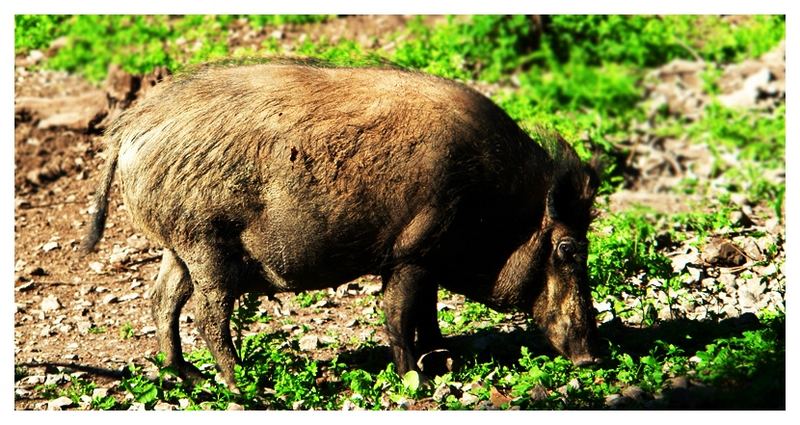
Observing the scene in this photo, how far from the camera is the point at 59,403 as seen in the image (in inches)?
256

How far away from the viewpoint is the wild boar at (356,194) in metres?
6.14

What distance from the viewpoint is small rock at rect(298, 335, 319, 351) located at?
7.32 meters

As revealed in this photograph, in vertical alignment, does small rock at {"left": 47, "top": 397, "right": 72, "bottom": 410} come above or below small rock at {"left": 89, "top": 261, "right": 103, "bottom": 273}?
below

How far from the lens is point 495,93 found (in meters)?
11.2

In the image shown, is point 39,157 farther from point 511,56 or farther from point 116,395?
point 511,56

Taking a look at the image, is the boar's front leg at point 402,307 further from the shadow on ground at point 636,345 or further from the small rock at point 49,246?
the small rock at point 49,246

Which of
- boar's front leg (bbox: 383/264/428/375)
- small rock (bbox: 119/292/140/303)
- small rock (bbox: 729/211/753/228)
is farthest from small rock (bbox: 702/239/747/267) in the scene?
small rock (bbox: 119/292/140/303)

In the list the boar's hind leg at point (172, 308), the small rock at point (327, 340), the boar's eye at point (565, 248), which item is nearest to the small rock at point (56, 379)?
the boar's hind leg at point (172, 308)

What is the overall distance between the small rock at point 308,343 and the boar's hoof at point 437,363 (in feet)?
3.07

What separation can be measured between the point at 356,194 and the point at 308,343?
1628mm

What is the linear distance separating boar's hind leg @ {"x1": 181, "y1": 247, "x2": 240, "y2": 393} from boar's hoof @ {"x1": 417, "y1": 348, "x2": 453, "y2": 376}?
1.19m

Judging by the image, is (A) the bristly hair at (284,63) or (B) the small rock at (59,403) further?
(A) the bristly hair at (284,63)

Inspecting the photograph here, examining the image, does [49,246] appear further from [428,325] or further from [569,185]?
[569,185]

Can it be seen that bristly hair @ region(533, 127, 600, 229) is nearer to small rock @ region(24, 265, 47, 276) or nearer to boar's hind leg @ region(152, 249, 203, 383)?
boar's hind leg @ region(152, 249, 203, 383)
